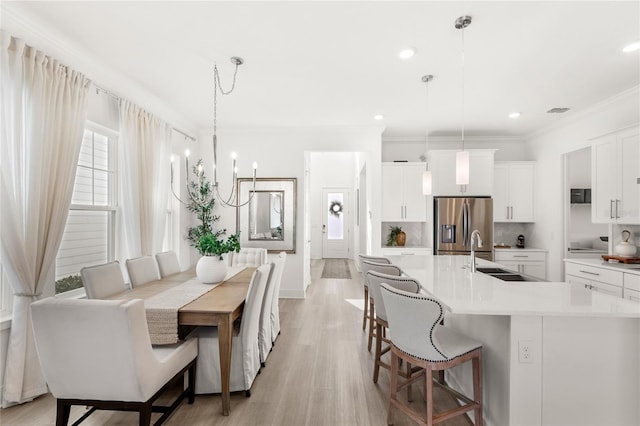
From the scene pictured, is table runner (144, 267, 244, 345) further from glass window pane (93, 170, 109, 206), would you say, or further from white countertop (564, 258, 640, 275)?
white countertop (564, 258, 640, 275)

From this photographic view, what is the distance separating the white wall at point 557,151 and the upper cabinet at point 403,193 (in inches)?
73.8

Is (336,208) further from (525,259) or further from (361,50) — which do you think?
(361,50)

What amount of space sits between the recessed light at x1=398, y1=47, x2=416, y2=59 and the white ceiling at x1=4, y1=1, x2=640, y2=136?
0.20ft

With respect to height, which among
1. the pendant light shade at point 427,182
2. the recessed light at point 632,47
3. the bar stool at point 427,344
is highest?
the recessed light at point 632,47

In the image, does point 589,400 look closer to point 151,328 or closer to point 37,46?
point 151,328

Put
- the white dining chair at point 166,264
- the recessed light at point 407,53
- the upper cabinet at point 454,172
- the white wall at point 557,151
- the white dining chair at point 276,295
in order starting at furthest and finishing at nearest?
the upper cabinet at point 454,172, the white wall at point 557,151, the white dining chair at point 166,264, the white dining chair at point 276,295, the recessed light at point 407,53

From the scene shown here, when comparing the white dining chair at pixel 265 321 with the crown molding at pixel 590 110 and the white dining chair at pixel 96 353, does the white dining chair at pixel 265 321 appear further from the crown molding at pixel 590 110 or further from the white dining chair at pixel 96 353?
the crown molding at pixel 590 110

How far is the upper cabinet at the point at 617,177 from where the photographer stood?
3287 mm

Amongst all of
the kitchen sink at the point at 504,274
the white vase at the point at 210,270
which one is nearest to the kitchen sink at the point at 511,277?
the kitchen sink at the point at 504,274

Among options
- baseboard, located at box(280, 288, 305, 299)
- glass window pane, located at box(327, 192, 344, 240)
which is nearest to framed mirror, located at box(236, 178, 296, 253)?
baseboard, located at box(280, 288, 305, 299)

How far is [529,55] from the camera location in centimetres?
277

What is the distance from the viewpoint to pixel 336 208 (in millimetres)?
9930

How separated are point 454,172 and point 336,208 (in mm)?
5077

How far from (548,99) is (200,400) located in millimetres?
4822
